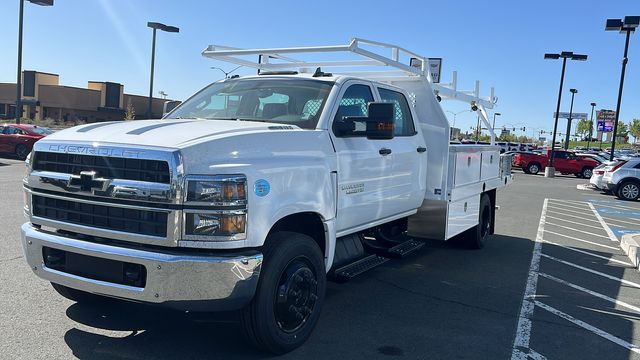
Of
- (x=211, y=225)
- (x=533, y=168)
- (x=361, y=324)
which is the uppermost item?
(x=211, y=225)

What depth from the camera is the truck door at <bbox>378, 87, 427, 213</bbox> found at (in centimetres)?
579

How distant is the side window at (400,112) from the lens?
594 centimetres

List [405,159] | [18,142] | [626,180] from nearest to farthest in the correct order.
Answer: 1. [405,159]
2. [626,180]
3. [18,142]

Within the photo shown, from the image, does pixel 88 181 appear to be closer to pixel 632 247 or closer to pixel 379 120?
pixel 379 120

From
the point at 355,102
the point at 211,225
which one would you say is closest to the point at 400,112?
the point at 355,102

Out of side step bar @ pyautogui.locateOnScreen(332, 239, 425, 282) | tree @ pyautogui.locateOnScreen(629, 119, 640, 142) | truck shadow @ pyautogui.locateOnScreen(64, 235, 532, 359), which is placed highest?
tree @ pyautogui.locateOnScreen(629, 119, 640, 142)

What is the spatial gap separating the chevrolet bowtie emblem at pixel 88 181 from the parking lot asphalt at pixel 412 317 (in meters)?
1.20

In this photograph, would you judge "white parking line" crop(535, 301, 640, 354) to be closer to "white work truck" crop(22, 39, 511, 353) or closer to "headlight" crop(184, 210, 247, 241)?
"white work truck" crop(22, 39, 511, 353)

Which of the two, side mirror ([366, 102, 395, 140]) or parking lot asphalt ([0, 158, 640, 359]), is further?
side mirror ([366, 102, 395, 140])

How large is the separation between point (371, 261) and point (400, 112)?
1714 mm

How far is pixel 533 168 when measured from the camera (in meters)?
36.2

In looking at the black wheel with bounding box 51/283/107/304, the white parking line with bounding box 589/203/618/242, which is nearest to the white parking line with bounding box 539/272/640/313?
the white parking line with bounding box 589/203/618/242

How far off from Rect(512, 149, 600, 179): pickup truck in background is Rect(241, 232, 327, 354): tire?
31254mm

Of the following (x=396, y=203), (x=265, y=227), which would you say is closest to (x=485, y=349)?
(x=396, y=203)
